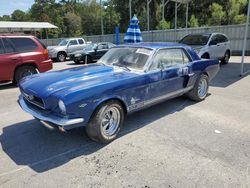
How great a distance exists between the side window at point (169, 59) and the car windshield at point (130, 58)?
0.22m

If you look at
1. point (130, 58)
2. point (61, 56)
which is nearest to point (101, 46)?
point (61, 56)

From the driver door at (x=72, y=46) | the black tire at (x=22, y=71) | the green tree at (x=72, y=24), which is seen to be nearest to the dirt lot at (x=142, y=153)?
the black tire at (x=22, y=71)

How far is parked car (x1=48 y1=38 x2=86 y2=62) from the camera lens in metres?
16.6

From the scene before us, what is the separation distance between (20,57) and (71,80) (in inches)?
197

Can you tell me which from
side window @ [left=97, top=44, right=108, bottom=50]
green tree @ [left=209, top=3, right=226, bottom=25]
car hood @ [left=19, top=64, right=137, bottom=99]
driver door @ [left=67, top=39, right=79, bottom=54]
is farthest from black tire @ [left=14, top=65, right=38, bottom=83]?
green tree @ [left=209, top=3, right=226, bottom=25]

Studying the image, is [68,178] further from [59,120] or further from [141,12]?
[141,12]

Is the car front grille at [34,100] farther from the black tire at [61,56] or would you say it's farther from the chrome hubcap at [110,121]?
the black tire at [61,56]

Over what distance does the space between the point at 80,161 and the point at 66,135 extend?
0.93m

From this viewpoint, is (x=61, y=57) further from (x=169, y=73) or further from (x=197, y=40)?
(x=169, y=73)

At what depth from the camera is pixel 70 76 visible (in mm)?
3992

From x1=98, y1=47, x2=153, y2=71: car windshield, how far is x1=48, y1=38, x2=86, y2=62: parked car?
12.6 meters

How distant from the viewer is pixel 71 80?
12.4 feet

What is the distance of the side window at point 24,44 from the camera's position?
795 cm

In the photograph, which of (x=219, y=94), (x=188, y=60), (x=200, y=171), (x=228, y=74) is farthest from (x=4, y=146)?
(x=228, y=74)
